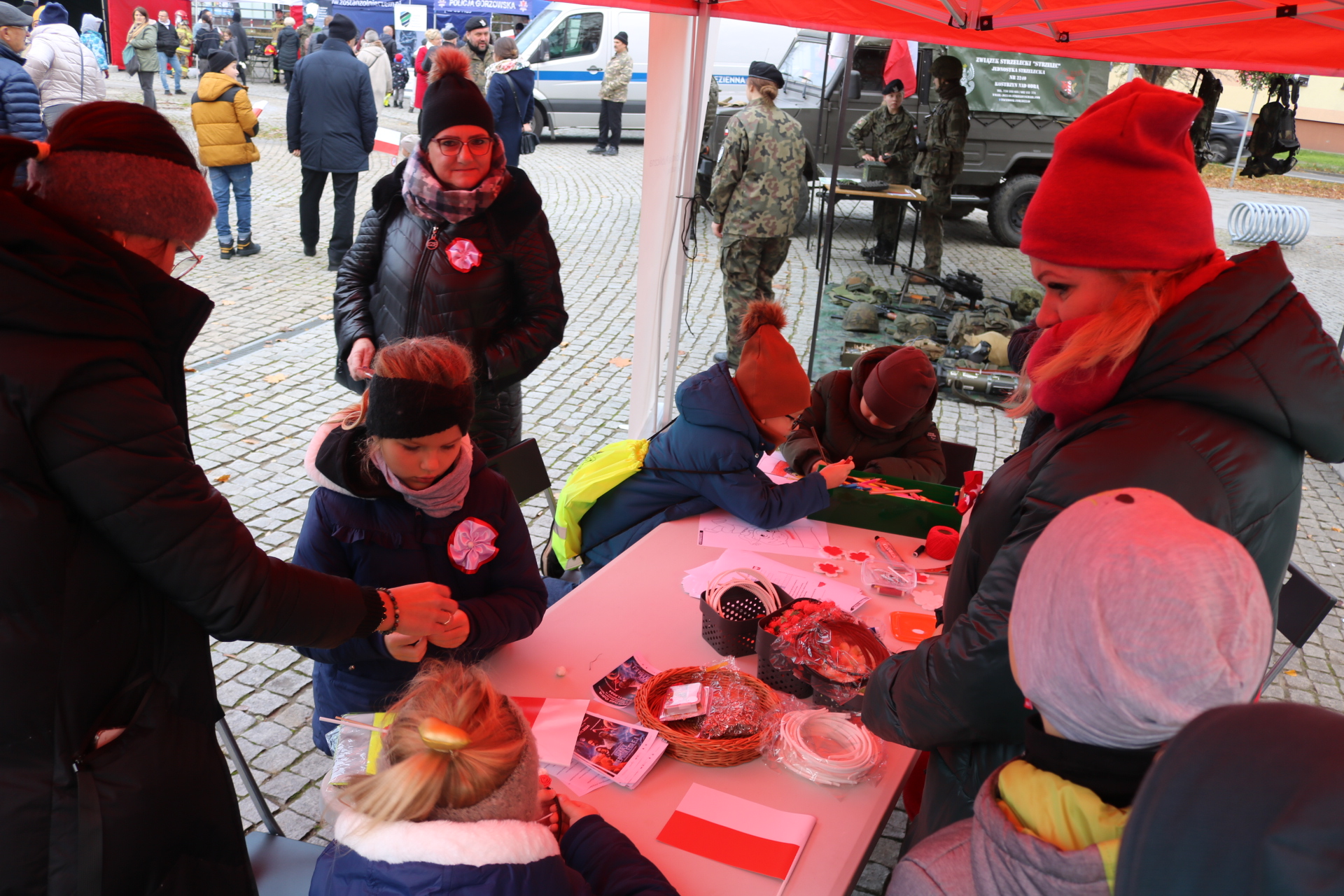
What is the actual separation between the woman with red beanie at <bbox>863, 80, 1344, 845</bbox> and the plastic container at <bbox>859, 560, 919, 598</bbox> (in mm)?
924

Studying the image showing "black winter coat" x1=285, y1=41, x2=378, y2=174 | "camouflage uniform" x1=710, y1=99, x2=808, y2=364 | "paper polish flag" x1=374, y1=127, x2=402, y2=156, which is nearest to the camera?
"camouflage uniform" x1=710, y1=99, x2=808, y2=364

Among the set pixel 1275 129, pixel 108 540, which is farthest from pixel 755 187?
pixel 108 540

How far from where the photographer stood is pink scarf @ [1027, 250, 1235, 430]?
1.39 metres

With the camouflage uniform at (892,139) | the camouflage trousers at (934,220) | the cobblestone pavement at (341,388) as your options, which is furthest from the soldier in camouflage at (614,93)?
the camouflage trousers at (934,220)

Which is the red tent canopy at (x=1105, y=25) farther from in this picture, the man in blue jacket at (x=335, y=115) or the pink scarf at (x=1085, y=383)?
the man in blue jacket at (x=335, y=115)

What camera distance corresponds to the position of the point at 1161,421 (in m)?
1.31

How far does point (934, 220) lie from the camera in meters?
8.63

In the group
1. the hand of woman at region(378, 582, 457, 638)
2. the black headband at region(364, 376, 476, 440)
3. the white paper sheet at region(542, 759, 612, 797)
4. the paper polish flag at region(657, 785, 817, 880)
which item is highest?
the black headband at region(364, 376, 476, 440)

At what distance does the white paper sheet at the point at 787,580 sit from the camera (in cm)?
246

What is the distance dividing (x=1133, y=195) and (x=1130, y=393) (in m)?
0.32

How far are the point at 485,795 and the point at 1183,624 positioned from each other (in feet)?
2.84

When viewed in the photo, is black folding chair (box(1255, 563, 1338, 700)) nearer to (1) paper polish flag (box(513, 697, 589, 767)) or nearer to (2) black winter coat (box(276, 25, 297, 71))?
(1) paper polish flag (box(513, 697, 589, 767))

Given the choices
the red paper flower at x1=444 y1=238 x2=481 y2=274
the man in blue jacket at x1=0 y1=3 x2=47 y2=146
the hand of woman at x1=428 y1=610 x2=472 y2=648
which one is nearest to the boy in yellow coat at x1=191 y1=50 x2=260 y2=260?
the man in blue jacket at x1=0 y1=3 x2=47 y2=146

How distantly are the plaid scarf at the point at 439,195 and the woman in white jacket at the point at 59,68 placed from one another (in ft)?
18.9
